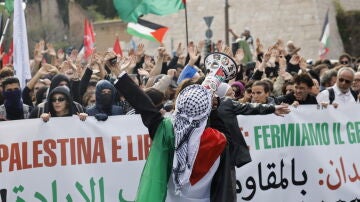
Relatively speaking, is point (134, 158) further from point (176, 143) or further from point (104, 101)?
point (176, 143)

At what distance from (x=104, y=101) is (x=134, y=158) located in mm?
775

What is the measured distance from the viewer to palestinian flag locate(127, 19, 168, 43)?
1811cm

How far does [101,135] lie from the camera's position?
7.87 metres

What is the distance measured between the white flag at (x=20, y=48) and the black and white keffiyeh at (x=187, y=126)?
4.60 meters

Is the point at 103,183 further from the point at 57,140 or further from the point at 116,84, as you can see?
the point at 116,84

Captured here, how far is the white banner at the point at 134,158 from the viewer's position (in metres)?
7.51

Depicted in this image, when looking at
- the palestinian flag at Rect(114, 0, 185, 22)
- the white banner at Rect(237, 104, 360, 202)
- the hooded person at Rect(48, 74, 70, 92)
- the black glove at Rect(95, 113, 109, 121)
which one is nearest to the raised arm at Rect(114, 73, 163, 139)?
the black glove at Rect(95, 113, 109, 121)

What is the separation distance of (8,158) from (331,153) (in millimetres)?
3319

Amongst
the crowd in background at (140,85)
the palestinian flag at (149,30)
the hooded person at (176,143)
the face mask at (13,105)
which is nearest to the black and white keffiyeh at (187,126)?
the hooded person at (176,143)

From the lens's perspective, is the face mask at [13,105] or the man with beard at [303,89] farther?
the man with beard at [303,89]

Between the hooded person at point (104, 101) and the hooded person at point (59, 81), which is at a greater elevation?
the hooded person at point (59, 81)

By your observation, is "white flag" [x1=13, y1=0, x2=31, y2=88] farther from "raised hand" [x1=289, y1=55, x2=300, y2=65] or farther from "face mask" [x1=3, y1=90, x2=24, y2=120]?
"raised hand" [x1=289, y1=55, x2=300, y2=65]

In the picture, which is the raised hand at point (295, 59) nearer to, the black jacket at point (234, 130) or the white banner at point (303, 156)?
the white banner at point (303, 156)

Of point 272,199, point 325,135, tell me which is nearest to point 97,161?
point 272,199
